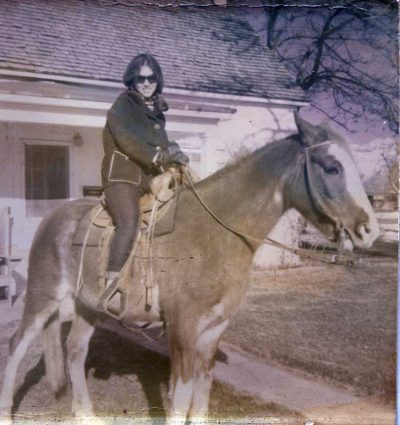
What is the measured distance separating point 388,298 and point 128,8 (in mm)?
3129

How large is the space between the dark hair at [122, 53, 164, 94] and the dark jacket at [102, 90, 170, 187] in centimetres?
11

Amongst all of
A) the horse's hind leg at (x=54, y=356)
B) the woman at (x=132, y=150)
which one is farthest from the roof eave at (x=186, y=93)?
the horse's hind leg at (x=54, y=356)

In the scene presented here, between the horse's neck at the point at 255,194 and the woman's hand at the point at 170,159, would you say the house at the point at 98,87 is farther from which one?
the woman's hand at the point at 170,159

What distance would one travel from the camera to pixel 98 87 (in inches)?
153

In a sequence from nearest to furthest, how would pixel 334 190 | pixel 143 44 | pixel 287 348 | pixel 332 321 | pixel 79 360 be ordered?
pixel 334 190, pixel 143 44, pixel 79 360, pixel 332 321, pixel 287 348

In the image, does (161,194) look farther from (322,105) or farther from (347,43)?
(347,43)

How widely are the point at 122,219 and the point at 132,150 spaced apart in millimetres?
490

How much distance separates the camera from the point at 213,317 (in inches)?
133

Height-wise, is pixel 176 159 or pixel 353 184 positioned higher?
pixel 176 159

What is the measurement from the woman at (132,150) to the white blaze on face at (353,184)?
1.01 m

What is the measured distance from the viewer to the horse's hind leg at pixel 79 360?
3.87m

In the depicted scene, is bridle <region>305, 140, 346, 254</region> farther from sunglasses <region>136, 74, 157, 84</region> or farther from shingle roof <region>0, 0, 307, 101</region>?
sunglasses <region>136, 74, 157, 84</region>

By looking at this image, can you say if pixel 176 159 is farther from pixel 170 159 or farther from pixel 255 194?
pixel 255 194

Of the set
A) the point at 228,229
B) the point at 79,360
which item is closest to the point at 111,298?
the point at 79,360
